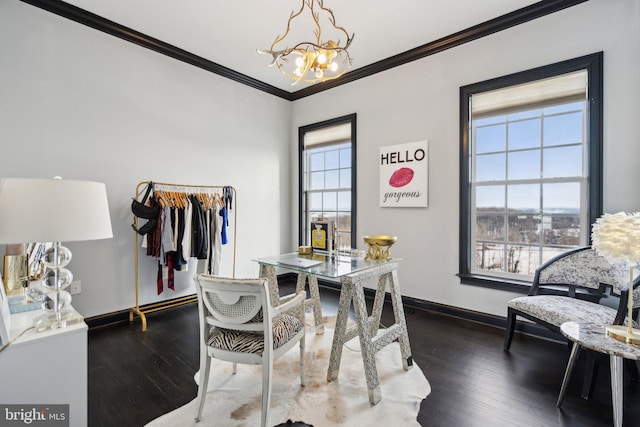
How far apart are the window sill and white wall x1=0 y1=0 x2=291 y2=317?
111 inches

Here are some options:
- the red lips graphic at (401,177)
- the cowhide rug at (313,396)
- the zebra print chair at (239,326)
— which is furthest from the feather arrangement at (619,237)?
the red lips graphic at (401,177)

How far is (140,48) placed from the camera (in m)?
3.39

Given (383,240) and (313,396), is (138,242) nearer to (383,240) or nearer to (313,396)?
(313,396)

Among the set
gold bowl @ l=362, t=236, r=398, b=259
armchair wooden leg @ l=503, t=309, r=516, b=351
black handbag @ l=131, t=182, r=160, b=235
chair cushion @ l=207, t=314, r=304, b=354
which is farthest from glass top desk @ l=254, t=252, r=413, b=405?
black handbag @ l=131, t=182, r=160, b=235

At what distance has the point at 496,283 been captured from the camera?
313 centimetres

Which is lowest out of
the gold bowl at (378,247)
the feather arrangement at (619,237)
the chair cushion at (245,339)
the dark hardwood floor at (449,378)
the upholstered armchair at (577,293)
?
the dark hardwood floor at (449,378)

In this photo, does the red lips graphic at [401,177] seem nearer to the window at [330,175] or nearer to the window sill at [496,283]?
the window at [330,175]

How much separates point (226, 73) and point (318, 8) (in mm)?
1780

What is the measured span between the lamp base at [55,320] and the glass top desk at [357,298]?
1.13 m

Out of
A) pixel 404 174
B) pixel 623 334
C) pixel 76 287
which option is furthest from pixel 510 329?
pixel 76 287

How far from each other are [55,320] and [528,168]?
3767 mm

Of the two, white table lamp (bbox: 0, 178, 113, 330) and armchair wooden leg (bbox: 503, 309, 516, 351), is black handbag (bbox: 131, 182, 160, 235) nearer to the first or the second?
white table lamp (bbox: 0, 178, 113, 330)

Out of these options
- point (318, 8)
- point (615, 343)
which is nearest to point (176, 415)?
point (615, 343)

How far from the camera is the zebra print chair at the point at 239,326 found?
163 centimetres
